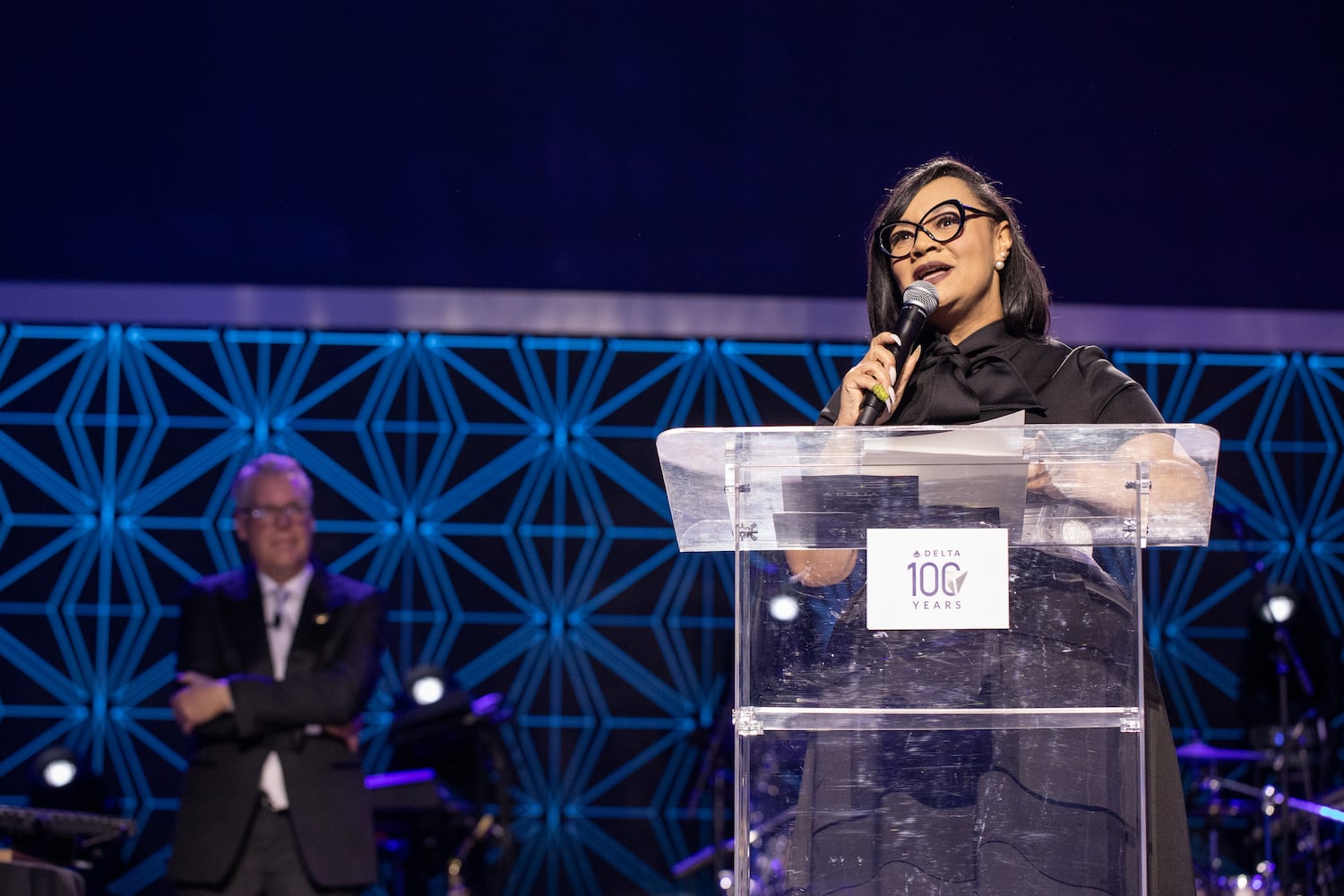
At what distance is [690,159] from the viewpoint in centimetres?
540

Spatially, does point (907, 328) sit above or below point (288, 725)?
above

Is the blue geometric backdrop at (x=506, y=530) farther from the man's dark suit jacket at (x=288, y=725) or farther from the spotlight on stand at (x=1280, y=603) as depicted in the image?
the man's dark suit jacket at (x=288, y=725)

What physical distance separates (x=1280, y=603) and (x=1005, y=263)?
4.02 meters

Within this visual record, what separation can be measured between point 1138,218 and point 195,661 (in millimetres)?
3737

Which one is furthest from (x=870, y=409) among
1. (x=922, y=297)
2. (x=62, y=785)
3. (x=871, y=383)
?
(x=62, y=785)

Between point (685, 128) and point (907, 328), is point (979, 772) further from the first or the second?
point (685, 128)

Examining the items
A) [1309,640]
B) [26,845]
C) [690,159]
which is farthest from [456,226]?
[1309,640]

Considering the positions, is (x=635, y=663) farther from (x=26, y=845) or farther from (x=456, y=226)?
(x=26, y=845)

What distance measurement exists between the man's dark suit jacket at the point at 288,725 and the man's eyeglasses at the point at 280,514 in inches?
7.6

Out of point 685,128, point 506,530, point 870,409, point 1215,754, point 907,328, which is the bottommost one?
point 1215,754

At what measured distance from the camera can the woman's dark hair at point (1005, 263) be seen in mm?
2186

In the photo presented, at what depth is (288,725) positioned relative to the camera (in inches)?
148

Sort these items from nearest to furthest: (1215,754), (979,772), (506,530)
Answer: (979,772), (1215,754), (506,530)

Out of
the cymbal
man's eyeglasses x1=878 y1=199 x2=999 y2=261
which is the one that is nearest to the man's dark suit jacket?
man's eyeglasses x1=878 y1=199 x2=999 y2=261
